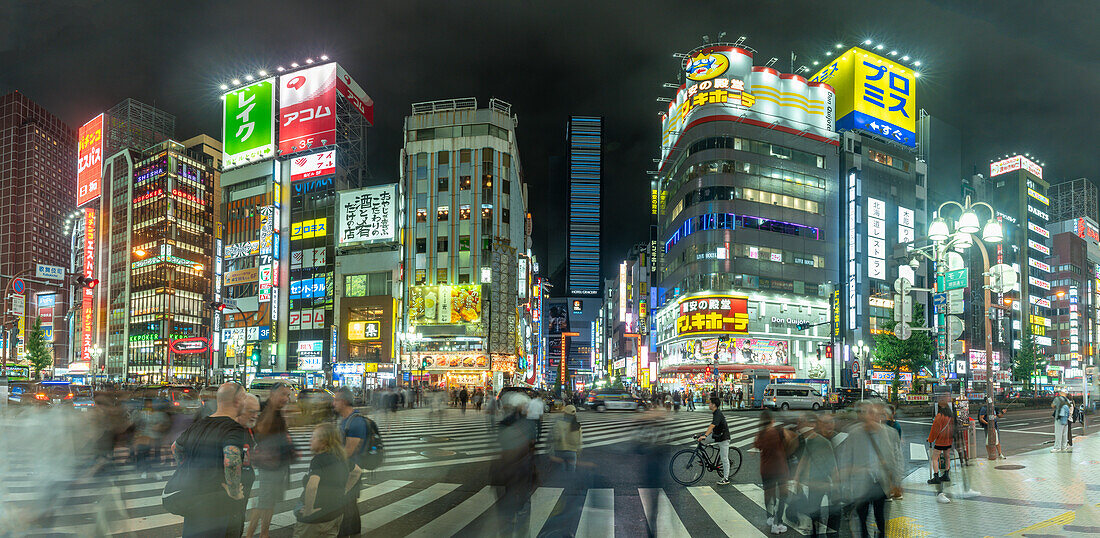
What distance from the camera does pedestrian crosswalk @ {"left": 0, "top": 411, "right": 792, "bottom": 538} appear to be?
346 inches

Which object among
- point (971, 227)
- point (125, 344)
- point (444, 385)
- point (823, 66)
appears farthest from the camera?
point (125, 344)

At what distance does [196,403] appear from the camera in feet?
93.7

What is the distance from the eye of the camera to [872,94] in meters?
86.6

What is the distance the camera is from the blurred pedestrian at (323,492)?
599cm

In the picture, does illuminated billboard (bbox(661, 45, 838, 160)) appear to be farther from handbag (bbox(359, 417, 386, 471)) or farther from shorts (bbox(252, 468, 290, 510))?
shorts (bbox(252, 468, 290, 510))

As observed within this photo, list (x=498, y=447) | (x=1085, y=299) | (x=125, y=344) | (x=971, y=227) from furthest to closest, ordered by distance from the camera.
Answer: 1. (x=1085, y=299)
2. (x=125, y=344)
3. (x=971, y=227)
4. (x=498, y=447)

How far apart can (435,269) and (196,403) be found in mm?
51024

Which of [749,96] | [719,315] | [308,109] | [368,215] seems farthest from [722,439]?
[308,109]

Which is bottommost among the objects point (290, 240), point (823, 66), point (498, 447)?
point (498, 447)

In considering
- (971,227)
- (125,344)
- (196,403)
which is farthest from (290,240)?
(971,227)

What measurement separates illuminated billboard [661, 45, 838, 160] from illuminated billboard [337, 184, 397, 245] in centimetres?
3457

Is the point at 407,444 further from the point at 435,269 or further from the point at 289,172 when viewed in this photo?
the point at 289,172

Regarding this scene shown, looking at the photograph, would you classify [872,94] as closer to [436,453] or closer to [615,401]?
[615,401]

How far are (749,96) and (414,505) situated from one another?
7273 cm
